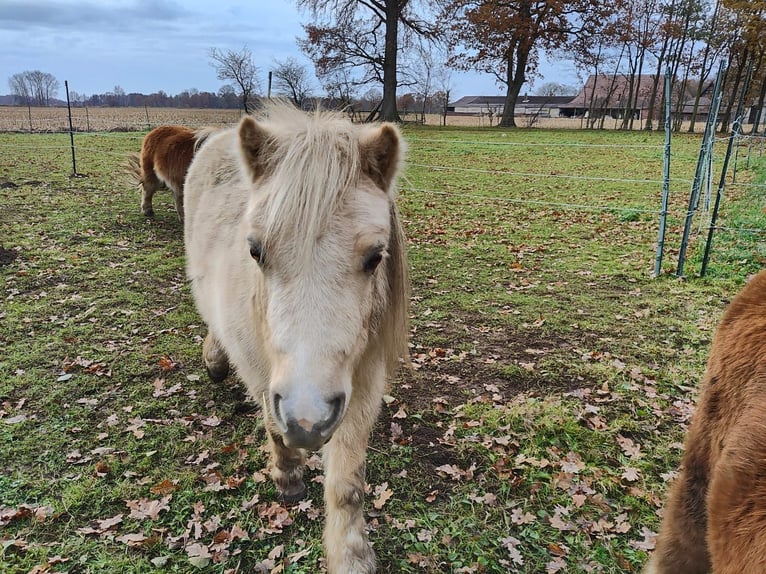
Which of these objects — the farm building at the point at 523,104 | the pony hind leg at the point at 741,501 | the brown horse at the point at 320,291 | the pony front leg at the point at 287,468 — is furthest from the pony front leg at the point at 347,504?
the farm building at the point at 523,104

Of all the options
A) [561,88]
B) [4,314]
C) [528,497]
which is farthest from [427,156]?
[561,88]

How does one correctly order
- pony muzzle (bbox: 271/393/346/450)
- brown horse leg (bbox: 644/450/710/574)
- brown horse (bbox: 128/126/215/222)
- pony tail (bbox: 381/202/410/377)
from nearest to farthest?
pony muzzle (bbox: 271/393/346/450), brown horse leg (bbox: 644/450/710/574), pony tail (bbox: 381/202/410/377), brown horse (bbox: 128/126/215/222)

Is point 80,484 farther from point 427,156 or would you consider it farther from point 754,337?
point 427,156

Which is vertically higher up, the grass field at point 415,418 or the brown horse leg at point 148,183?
the brown horse leg at point 148,183

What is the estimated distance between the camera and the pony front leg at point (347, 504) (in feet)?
7.62

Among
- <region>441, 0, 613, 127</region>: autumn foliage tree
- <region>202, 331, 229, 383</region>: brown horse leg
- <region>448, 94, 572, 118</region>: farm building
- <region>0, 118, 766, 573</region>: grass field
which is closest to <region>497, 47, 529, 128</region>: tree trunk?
<region>441, 0, 613, 127</region>: autumn foliage tree

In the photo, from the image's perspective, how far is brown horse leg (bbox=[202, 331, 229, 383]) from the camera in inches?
151

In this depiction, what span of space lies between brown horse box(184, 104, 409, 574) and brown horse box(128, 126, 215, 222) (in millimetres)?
6205

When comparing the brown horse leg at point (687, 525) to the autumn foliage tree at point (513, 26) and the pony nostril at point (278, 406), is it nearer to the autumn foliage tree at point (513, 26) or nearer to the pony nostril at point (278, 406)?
the pony nostril at point (278, 406)

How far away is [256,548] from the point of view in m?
2.53

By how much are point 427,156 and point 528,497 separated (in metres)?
16.5

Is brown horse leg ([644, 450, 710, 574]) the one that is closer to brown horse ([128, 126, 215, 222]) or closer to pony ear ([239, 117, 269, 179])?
pony ear ([239, 117, 269, 179])

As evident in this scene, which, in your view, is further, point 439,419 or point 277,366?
point 439,419

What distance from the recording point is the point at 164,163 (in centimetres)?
841
